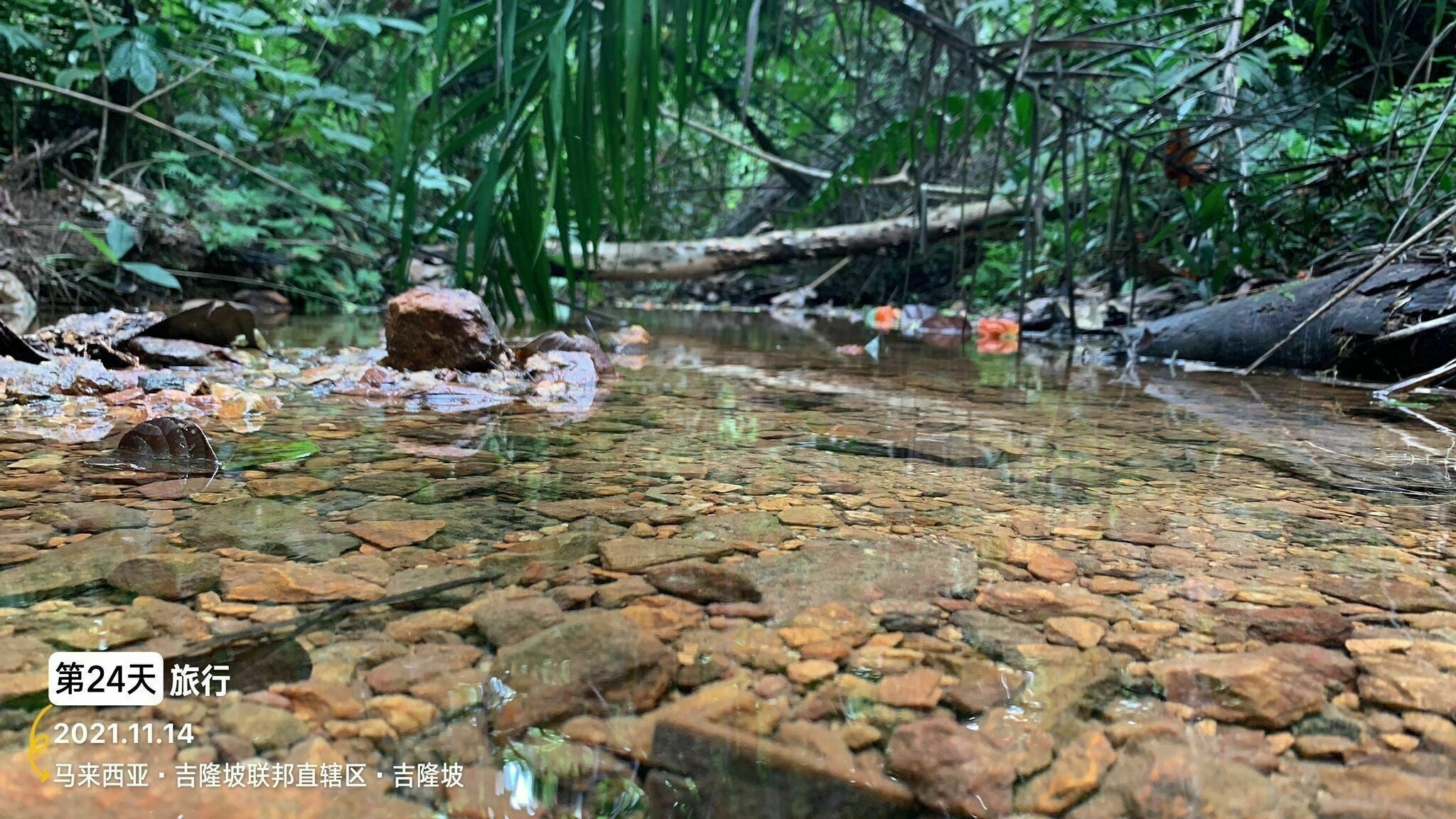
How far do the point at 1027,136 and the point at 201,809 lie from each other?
3.58 metres

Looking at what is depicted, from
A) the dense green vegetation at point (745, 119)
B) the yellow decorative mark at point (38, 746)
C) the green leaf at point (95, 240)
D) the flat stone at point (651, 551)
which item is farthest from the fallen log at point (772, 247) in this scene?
the yellow decorative mark at point (38, 746)

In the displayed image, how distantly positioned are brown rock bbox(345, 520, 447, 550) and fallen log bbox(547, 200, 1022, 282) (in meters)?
4.33

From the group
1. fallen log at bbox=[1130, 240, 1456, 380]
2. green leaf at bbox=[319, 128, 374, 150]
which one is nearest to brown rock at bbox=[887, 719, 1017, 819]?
fallen log at bbox=[1130, 240, 1456, 380]

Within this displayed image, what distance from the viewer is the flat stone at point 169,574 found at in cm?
70

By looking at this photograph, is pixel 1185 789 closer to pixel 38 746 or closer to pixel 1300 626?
pixel 1300 626

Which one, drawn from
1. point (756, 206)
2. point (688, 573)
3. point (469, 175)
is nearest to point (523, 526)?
point (688, 573)

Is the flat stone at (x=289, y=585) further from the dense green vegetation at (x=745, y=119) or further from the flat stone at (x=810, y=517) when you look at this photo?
the dense green vegetation at (x=745, y=119)

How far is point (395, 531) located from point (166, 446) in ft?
1.64

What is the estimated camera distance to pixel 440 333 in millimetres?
2020

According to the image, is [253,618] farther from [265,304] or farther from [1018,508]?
[265,304]

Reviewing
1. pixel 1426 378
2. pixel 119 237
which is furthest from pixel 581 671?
pixel 119 237

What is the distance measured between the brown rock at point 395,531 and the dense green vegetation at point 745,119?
1.03 meters

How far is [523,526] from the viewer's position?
918mm

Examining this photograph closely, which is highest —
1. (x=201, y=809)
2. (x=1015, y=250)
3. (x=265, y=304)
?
(x=1015, y=250)
